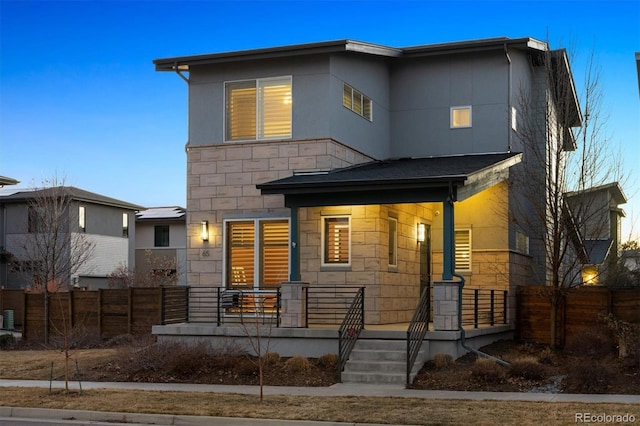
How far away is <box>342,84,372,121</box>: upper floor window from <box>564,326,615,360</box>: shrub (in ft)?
28.2

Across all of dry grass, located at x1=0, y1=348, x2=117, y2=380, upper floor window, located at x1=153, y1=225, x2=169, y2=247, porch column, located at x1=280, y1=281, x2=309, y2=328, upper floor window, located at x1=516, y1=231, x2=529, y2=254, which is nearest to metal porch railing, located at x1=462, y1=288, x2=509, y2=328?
upper floor window, located at x1=516, y1=231, x2=529, y2=254

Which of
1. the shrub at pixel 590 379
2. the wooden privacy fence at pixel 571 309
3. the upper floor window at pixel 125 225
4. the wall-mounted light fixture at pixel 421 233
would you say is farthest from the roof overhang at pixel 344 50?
the upper floor window at pixel 125 225

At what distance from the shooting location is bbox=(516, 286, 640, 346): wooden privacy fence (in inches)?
806

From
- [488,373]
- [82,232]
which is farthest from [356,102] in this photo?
[82,232]

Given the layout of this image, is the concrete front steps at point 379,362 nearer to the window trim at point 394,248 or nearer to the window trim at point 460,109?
the window trim at point 394,248

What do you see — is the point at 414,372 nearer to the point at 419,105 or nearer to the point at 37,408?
the point at 37,408

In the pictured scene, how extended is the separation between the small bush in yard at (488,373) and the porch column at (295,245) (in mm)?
5277

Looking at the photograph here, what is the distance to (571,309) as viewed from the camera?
2123cm

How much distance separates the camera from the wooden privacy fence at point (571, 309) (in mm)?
20469

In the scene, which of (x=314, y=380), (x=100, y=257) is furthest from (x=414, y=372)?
(x=100, y=257)

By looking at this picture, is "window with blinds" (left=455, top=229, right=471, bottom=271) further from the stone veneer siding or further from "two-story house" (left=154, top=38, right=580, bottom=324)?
the stone veneer siding

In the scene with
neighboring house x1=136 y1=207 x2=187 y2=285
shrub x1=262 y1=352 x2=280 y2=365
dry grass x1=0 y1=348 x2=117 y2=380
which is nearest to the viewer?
shrub x1=262 y1=352 x2=280 y2=365

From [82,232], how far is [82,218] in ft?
2.96

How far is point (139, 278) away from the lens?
→ 42.6 meters
